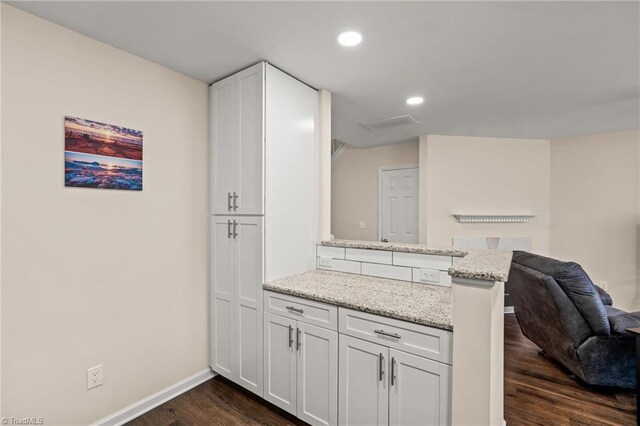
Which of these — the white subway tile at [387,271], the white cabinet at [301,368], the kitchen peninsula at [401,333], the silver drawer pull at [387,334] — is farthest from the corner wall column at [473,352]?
the white subway tile at [387,271]

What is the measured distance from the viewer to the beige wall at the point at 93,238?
159 cm

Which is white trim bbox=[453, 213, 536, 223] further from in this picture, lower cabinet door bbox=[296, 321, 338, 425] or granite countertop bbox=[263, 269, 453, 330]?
lower cabinet door bbox=[296, 321, 338, 425]

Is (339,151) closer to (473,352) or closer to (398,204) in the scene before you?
(398,204)

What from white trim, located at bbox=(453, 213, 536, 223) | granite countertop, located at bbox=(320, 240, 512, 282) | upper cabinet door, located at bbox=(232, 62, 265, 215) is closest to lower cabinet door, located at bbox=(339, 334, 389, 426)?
granite countertop, located at bbox=(320, 240, 512, 282)

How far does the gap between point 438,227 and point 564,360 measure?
2089 mm

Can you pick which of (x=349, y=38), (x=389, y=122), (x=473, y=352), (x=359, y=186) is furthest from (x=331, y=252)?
(x=359, y=186)

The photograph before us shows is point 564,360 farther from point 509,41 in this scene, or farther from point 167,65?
point 167,65

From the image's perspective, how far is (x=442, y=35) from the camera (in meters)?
1.82

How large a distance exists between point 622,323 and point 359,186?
359 centimetres

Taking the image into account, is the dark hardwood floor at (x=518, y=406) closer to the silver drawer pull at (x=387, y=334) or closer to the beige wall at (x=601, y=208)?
the silver drawer pull at (x=387, y=334)

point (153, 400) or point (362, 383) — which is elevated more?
point (362, 383)

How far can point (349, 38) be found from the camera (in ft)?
6.07

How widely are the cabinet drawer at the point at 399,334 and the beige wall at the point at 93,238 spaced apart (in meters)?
1.40

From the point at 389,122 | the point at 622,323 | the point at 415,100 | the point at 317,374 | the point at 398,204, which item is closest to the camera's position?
the point at 317,374
